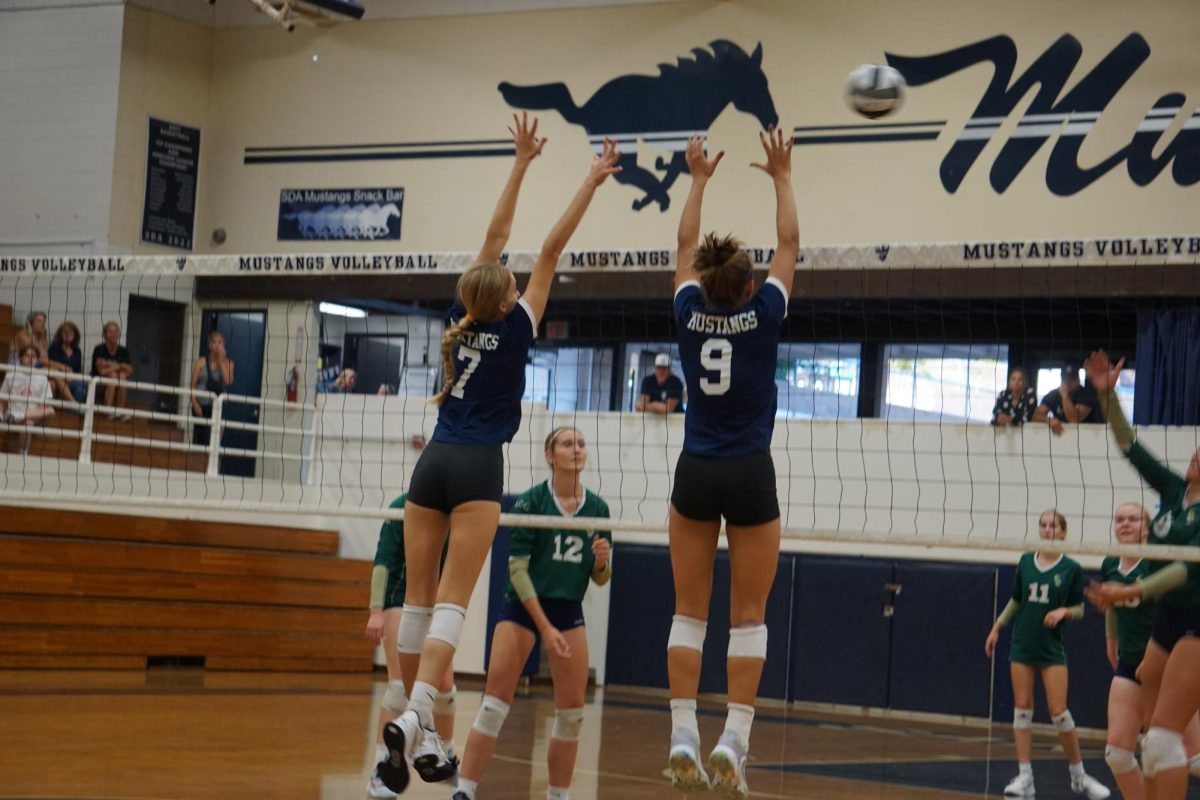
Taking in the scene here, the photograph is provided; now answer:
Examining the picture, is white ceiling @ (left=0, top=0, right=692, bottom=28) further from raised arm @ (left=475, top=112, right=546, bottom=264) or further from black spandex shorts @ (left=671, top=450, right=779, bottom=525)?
black spandex shorts @ (left=671, top=450, right=779, bottom=525)

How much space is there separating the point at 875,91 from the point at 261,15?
48.9 ft

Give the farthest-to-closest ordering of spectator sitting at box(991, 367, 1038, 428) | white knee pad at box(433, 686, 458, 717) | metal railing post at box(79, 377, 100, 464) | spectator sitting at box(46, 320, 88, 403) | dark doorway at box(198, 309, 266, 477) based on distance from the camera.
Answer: dark doorway at box(198, 309, 266, 477), spectator sitting at box(46, 320, 88, 403), spectator sitting at box(991, 367, 1038, 428), metal railing post at box(79, 377, 100, 464), white knee pad at box(433, 686, 458, 717)

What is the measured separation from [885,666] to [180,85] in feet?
41.2

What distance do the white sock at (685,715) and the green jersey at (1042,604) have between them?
5.61 metres

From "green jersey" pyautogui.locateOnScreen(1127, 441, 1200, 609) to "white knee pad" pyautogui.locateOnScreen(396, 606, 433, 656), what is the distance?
3.14m

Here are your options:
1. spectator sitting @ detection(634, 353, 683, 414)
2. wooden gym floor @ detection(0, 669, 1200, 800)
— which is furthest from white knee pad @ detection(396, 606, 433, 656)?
spectator sitting @ detection(634, 353, 683, 414)

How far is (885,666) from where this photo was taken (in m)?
15.7

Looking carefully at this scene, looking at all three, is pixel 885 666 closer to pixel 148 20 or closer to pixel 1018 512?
pixel 1018 512

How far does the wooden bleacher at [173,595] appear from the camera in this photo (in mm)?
13648

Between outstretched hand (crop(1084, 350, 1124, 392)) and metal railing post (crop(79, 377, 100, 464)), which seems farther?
metal railing post (crop(79, 377, 100, 464))

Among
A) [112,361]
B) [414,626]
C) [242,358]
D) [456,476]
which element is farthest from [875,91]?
[242,358]

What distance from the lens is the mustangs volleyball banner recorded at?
20156mm

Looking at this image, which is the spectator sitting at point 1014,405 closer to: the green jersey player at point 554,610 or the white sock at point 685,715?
the green jersey player at point 554,610

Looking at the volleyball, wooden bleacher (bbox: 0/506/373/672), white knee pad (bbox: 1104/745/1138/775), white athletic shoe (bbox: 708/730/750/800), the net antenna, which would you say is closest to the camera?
white athletic shoe (bbox: 708/730/750/800)
